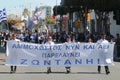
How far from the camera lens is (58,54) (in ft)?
75.0

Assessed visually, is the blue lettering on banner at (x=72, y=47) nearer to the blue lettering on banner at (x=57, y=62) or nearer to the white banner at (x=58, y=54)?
the white banner at (x=58, y=54)

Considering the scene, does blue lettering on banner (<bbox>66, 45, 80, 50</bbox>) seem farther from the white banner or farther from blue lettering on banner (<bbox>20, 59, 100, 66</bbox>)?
blue lettering on banner (<bbox>20, 59, 100, 66</bbox>)

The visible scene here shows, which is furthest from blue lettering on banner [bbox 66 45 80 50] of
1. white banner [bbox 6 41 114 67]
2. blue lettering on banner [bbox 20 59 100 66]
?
blue lettering on banner [bbox 20 59 100 66]

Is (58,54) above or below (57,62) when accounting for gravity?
above

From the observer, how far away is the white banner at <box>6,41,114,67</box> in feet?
74.5

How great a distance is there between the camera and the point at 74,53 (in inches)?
901

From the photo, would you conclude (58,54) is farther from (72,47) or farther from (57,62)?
(72,47)

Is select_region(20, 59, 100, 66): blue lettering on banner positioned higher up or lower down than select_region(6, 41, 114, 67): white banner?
lower down

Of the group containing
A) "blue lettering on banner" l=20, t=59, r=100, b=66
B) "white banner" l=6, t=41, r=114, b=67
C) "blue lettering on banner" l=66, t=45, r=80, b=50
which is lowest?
"blue lettering on banner" l=20, t=59, r=100, b=66

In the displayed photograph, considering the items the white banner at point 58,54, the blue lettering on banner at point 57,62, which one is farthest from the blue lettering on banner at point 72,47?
the blue lettering on banner at point 57,62

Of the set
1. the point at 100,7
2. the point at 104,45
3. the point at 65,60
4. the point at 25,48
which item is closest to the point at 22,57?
the point at 25,48

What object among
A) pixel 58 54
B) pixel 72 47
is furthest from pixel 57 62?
pixel 72 47

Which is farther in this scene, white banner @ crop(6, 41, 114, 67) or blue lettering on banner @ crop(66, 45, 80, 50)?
blue lettering on banner @ crop(66, 45, 80, 50)

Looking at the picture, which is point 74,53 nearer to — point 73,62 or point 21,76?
point 73,62
